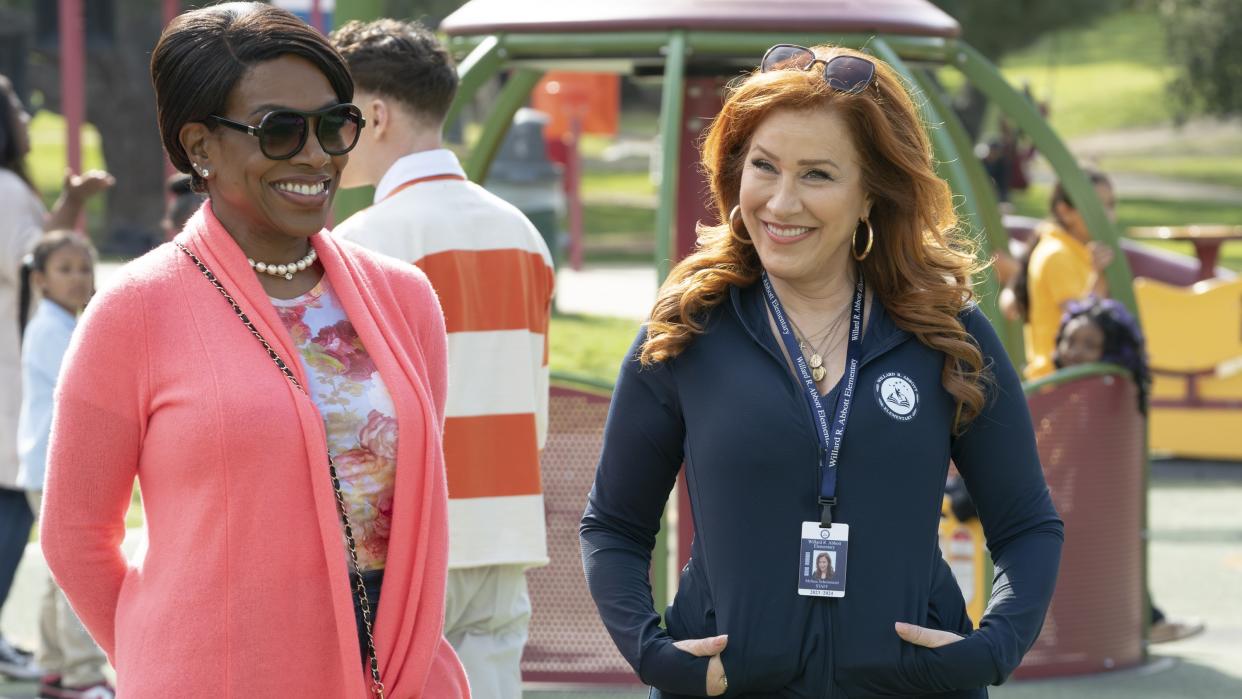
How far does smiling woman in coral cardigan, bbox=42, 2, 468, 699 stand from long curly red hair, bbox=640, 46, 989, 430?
0.44m

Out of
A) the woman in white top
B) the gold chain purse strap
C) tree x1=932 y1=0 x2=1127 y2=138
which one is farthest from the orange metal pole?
tree x1=932 y1=0 x2=1127 y2=138

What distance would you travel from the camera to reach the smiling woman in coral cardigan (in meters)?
2.57

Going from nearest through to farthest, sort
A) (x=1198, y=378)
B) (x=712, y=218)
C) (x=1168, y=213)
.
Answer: (x=712, y=218), (x=1198, y=378), (x=1168, y=213)

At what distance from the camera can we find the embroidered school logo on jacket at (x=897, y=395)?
2717 millimetres

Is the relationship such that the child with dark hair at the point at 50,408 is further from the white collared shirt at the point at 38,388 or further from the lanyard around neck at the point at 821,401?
the lanyard around neck at the point at 821,401

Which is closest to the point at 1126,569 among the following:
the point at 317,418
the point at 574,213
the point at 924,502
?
the point at 924,502

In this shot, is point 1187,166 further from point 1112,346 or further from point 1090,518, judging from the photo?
point 1090,518

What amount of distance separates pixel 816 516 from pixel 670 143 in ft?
11.4

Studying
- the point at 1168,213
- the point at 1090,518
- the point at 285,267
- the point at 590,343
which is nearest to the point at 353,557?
the point at 285,267

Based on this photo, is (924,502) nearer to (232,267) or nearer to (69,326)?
(232,267)

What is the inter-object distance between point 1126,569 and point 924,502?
4.12 meters

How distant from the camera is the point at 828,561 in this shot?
2672mm

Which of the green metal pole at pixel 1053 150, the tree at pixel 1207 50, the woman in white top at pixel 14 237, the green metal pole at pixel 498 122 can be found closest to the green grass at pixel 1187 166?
the tree at pixel 1207 50

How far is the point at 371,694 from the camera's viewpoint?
2686 mm
